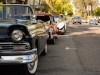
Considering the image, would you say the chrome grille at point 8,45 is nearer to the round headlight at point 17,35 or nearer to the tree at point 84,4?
the round headlight at point 17,35

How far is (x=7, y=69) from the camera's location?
7.79 m

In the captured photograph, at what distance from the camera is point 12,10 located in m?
8.42

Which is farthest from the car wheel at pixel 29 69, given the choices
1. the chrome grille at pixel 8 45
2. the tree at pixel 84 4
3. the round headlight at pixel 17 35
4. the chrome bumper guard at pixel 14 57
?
the tree at pixel 84 4

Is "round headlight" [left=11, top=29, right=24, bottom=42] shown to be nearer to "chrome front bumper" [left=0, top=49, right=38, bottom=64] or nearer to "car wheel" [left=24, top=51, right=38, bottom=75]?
"chrome front bumper" [left=0, top=49, right=38, bottom=64]

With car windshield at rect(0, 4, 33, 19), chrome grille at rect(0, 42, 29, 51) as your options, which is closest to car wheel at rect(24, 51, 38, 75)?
chrome grille at rect(0, 42, 29, 51)

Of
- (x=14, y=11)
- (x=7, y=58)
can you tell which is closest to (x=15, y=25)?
(x=7, y=58)

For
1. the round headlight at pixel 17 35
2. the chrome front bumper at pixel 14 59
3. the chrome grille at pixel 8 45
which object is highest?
the round headlight at pixel 17 35

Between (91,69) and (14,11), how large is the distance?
2819mm

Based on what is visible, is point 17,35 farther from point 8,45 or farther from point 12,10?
point 12,10

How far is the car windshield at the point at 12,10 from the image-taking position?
8258mm

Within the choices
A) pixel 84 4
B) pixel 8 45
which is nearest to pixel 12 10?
pixel 8 45

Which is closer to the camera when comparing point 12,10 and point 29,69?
point 29,69

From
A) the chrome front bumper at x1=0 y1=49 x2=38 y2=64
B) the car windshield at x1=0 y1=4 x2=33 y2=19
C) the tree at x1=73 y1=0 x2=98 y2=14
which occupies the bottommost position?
the chrome front bumper at x1=0 y1=49 x2=38 y2=64

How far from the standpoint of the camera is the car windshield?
8258 millimetres
